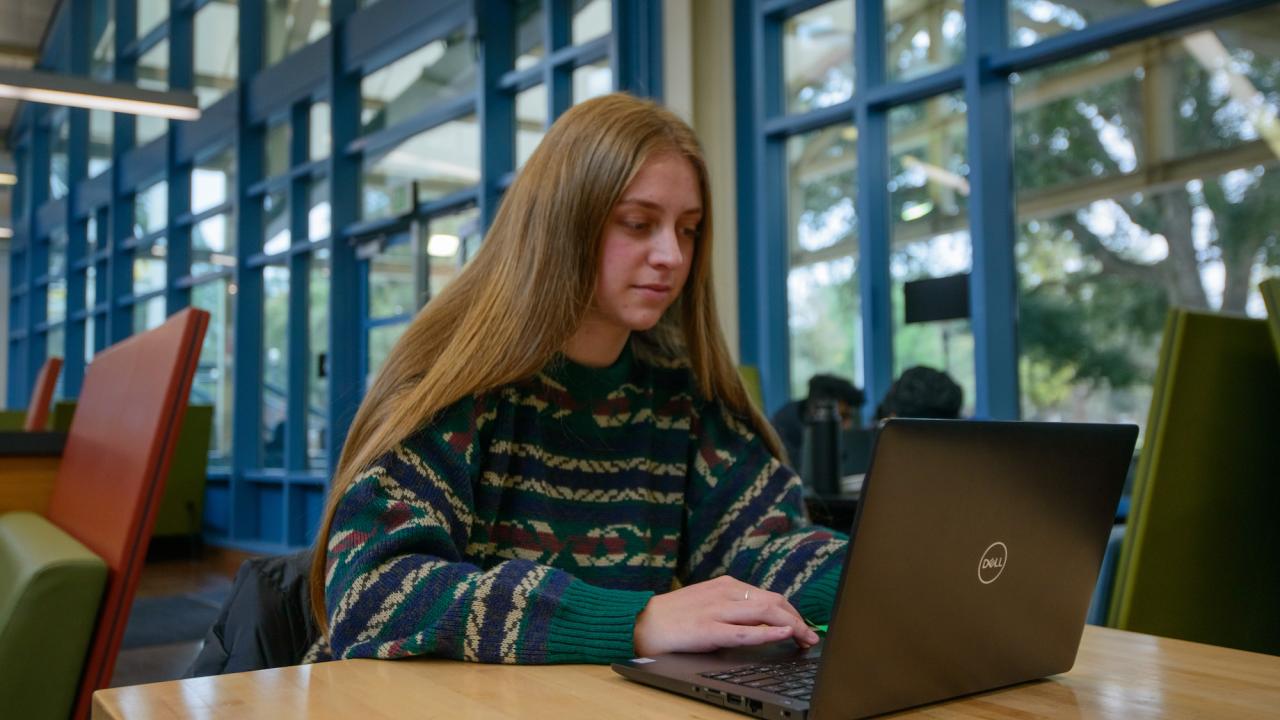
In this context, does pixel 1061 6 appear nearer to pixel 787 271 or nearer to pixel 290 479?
pixel 787 271

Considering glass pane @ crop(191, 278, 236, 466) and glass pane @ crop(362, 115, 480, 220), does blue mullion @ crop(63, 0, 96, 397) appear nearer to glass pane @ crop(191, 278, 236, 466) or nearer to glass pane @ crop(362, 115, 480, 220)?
glass pane @ crop(191, 278, 236, 466)

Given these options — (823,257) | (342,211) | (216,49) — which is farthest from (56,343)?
(823,257)

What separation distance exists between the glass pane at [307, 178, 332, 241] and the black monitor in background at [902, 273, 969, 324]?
4599 mm

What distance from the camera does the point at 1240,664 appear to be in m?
0.96

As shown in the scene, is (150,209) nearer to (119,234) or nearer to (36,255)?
(119,234)

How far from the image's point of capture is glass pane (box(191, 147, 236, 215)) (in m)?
8.86

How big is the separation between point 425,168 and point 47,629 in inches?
225

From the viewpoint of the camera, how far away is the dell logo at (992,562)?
0.82 meters

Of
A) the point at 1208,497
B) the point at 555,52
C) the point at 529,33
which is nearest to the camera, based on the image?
the point at 1208,497

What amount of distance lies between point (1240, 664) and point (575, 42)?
517cm

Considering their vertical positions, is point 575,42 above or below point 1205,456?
above

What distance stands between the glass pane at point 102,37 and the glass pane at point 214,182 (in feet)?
4.20

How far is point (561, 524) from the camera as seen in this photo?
1.28 metres

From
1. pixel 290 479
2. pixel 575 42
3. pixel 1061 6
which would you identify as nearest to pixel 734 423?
pixel 1061 6
